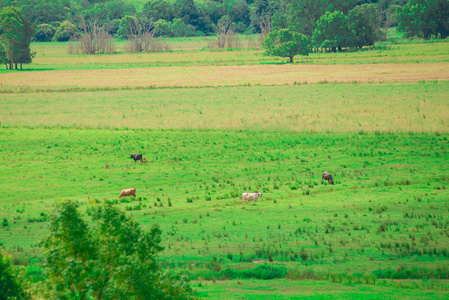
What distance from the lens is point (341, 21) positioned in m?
145

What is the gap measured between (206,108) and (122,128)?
44.8ft

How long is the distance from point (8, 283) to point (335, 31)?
14323cm

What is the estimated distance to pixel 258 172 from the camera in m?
40.6

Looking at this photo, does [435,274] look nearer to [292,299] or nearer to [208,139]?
[292,299]

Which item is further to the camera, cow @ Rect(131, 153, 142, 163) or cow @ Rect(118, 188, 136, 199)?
cow @ Rect(131, 153, 142, 163)

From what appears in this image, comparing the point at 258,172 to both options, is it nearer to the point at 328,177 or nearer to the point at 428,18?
the point at 328,177

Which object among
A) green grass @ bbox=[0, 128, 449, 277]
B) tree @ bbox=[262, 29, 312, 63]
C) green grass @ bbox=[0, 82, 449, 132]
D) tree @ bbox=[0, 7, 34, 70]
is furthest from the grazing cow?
tree @ bbox=[0, 7, 34, 70]

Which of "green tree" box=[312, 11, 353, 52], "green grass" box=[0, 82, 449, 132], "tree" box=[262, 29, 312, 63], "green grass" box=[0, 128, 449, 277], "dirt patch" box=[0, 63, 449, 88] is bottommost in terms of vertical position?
"green grass" box=[0, 128, 449, 277]

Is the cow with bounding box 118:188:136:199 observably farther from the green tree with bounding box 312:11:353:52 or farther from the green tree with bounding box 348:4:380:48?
the green tree with bounding box 348:4:380:48

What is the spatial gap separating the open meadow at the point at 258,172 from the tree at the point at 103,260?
0.89 metres

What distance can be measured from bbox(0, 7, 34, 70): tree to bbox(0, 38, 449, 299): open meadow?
105ft

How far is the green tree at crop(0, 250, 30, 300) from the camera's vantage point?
1222 centimetres

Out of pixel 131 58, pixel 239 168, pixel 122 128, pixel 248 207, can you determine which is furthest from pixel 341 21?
pixel 248 207

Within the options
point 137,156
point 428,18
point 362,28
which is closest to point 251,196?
point 137,156
